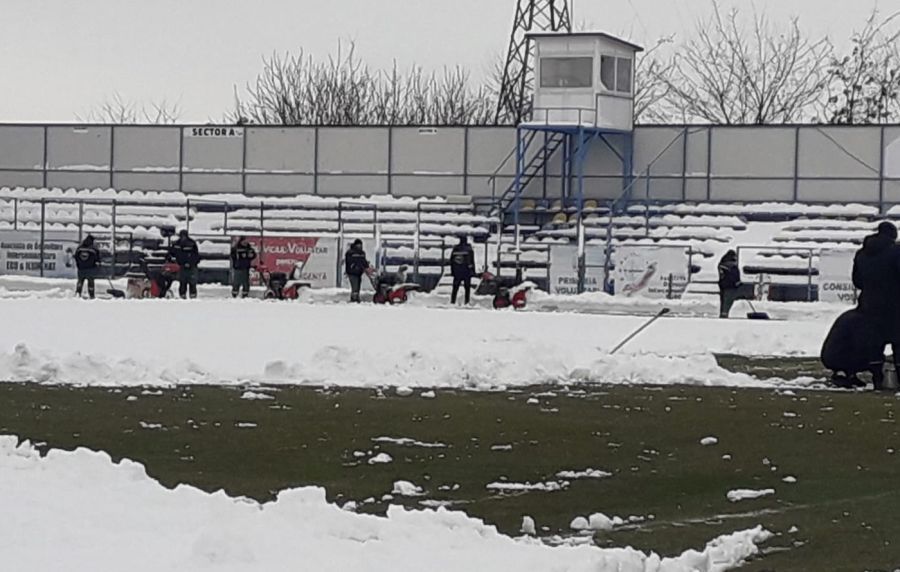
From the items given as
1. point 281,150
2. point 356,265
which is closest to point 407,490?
point 356,265

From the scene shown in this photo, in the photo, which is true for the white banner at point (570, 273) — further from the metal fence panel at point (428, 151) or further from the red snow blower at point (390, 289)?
the metal fence panel at point (428, 151)

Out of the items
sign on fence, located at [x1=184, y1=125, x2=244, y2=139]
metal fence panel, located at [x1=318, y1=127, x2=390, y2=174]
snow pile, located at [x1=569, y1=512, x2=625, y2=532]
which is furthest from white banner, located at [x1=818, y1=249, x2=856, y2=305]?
snow pile, located at [x1=569, y1=512, x2=625, y2=532]

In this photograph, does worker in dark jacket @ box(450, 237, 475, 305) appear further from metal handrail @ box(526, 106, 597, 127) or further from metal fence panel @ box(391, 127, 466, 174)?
metal fence panel @ box(391, 127, 466, 174)

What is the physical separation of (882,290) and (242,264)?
77.9ft

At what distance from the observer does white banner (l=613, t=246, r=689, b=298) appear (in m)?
40.3

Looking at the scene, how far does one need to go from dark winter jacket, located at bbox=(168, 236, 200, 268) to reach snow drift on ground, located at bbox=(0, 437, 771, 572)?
28.1m

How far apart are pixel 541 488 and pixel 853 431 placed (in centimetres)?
409

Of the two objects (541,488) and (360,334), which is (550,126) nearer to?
(360,334)

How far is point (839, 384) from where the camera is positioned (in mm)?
17641

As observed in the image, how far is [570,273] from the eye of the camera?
42.8 m

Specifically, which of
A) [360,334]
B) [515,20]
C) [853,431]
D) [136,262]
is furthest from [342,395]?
[515,20]

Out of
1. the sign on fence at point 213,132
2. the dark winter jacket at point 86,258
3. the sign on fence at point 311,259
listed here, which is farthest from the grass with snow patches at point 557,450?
the sign on fence at point 213,132

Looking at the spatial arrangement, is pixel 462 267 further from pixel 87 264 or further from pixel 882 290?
pixel 882 290

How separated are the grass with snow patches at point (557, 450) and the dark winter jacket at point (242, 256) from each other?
2249cm
